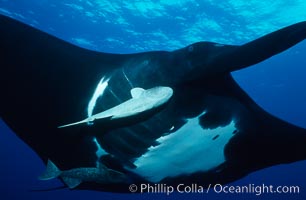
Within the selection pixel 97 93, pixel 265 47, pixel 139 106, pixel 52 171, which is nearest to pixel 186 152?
pixel 97 93

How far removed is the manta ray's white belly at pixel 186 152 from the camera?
235cm

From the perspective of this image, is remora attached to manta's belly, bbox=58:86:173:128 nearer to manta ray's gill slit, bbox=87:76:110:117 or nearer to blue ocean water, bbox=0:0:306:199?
manta ray's gill slit, bbox=87:76:110:117

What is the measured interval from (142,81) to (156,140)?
1.82ft

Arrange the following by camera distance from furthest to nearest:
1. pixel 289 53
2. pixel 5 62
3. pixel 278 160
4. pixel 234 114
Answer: pixel 289 53 → pixel 278 160 → pixel 5 62 → pixel 234 114

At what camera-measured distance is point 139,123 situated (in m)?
2.33

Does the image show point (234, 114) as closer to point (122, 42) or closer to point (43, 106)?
point (43, 106)

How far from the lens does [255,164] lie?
278 cm

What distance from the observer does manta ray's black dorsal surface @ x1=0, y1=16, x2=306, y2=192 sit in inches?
88.5

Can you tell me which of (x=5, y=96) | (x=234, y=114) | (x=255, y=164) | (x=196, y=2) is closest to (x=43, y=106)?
(x=5, y=96)

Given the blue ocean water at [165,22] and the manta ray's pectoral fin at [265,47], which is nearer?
the manta ray's pectoral fin at [265,47]

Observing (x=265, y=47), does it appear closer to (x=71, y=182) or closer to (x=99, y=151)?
(x=99, y=151)
